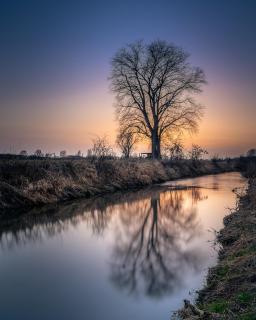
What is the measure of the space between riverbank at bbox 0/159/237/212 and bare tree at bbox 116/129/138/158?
504 centimetres

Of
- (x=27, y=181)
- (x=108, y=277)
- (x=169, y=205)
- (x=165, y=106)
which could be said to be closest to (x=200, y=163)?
(x=165, y=106)

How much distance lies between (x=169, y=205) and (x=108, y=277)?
9.46 m

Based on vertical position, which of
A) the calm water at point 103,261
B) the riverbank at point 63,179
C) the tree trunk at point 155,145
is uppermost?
the tree trunk at point 155,145

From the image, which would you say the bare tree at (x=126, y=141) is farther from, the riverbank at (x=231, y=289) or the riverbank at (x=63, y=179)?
the riverbank at (x=231, y=289)

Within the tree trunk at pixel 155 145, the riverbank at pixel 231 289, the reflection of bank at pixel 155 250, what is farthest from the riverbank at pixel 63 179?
the riverbank at pixel 231 289

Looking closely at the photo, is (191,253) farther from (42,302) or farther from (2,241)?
(2,241)

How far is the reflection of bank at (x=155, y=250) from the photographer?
647cm

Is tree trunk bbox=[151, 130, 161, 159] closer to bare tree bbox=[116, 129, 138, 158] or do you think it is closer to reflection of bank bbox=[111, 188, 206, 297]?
bare tree bbox=[116, 129, 138, 158]

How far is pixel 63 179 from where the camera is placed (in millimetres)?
17094

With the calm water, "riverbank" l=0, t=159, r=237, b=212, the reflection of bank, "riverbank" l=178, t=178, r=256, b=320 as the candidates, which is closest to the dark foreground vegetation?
"riverbank" l=178, t=178, r=256, b=320

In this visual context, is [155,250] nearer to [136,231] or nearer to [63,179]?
[136,231]

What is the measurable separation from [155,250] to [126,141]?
25790mm

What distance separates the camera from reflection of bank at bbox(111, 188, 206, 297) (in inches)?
255

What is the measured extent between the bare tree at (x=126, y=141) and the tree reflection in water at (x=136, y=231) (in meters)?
14.7
